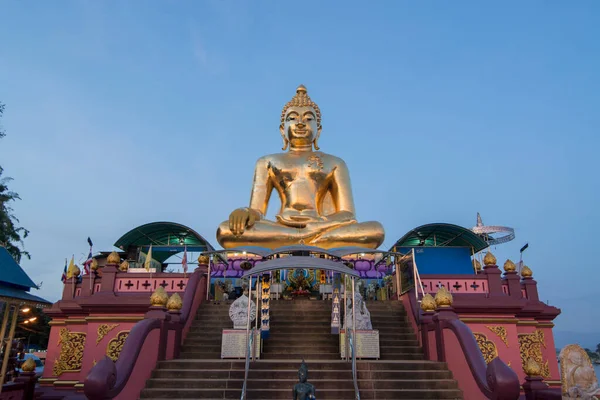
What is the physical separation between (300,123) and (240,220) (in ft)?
16.2

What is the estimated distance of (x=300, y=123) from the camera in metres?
16.8

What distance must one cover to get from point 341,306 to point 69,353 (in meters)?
6.60

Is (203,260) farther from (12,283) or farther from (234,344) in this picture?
(12,283)

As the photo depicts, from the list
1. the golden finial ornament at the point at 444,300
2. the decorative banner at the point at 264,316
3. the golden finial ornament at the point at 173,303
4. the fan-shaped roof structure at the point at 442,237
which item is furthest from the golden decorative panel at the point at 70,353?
the fan-shaped roof structure at the point at 442,237

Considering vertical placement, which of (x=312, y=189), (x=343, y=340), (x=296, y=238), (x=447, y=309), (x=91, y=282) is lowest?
(x=343, y=340)

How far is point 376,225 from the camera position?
46.6 ft

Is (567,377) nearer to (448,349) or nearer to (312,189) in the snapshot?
(448,349)

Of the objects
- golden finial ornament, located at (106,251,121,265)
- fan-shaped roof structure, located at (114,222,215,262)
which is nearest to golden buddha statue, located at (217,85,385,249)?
golden finial ornament, located at (106,251,121,265)

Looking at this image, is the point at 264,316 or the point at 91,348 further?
the point at 91,348

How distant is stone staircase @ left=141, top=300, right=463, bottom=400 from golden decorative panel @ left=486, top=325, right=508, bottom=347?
195 cm

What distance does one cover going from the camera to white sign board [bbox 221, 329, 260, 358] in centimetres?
877

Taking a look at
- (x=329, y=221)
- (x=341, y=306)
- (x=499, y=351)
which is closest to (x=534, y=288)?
(x=499, y=351)

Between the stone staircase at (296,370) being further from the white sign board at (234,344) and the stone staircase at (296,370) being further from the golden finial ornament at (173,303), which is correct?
the golden finial ornament at (173,303)

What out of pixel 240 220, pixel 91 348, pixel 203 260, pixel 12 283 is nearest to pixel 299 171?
pixel 240 220
